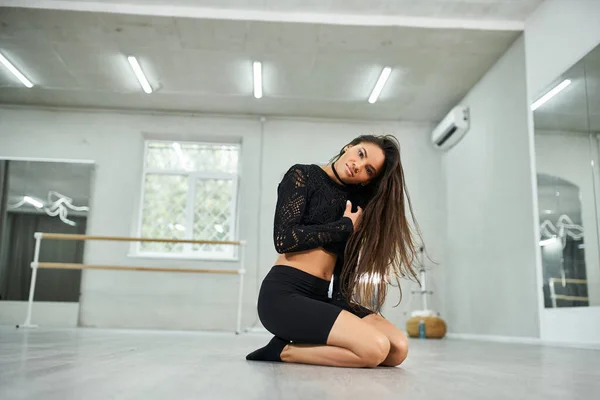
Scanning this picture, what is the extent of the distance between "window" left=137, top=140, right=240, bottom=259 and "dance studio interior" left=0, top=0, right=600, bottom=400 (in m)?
0.02

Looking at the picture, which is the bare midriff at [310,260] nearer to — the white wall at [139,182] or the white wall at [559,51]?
the white wall at [559,51]

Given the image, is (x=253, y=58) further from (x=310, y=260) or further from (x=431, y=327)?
(x=310, y=260)

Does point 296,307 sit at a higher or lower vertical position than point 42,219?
lower

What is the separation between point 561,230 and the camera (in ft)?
11.9

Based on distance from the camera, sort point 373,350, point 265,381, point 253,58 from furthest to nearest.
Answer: point 253,58, point 373,350, point 265,381

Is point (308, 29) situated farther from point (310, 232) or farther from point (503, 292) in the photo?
point (310, 232)

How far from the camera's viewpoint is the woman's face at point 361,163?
1856 mm

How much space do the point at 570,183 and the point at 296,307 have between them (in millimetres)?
2509

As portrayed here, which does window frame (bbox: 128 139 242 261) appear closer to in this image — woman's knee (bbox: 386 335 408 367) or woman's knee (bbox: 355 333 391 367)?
woman's knee (bbox: 386 335 408 367)

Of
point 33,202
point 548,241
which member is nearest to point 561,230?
point 548,241

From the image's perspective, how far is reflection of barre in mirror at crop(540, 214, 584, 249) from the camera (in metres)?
3.40

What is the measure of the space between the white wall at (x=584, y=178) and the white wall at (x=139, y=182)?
2.97 meters

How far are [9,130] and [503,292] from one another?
5.79 meters

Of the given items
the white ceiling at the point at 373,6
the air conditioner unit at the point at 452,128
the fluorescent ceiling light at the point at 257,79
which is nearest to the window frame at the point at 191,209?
the fluorescent ceiling light at the point at 257,79
